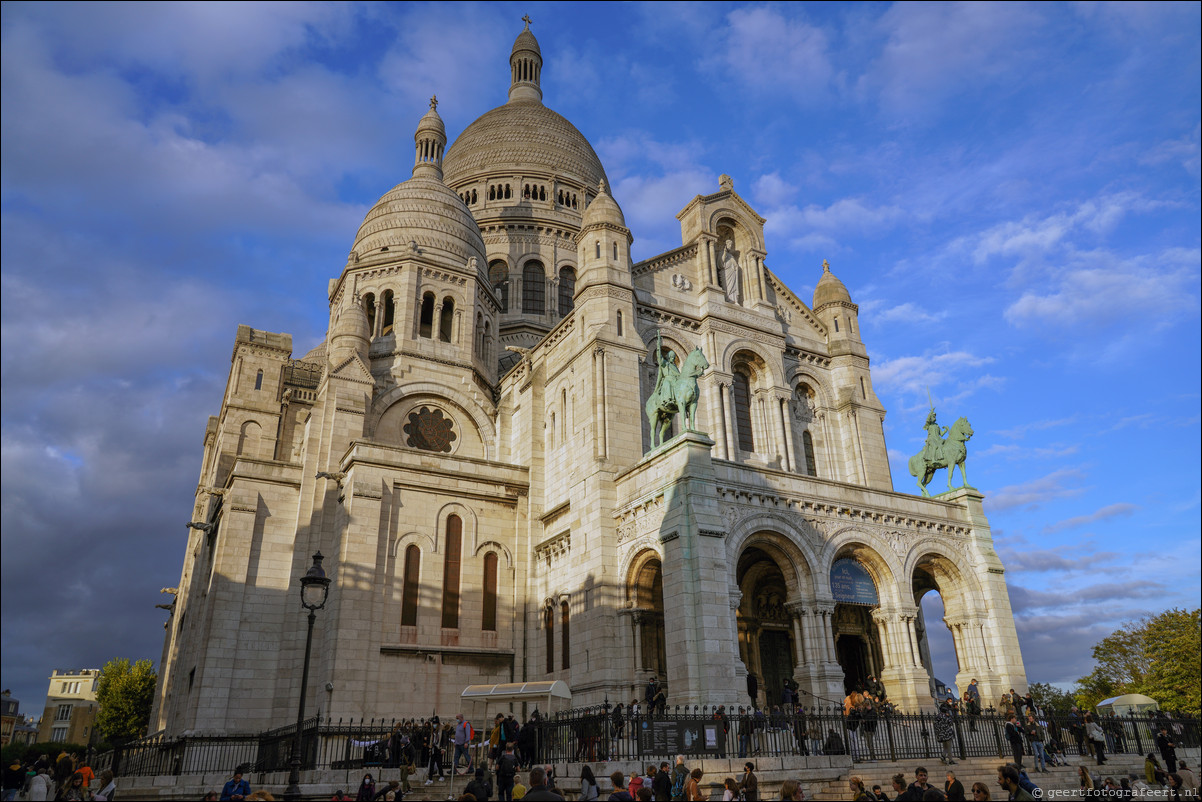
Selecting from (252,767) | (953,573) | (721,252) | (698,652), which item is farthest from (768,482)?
(252,767)

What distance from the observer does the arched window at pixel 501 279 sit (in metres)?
49.6

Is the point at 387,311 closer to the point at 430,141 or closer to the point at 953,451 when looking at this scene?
the point at 430,141

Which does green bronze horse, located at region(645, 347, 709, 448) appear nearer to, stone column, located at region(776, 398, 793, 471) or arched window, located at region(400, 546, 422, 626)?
stone column, located at region(776, 398, 793, 471)

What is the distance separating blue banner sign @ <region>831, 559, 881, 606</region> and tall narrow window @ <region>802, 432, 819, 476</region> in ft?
25.8

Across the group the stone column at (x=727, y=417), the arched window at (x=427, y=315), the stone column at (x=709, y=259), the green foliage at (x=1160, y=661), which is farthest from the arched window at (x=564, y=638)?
the green foliage at (x=1160, y=661)

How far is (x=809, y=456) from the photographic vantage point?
112 feet

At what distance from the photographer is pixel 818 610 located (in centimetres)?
2394

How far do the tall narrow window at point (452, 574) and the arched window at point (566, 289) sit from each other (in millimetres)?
21937

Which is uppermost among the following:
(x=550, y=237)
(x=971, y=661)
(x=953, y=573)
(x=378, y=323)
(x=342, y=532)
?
(x=550, y=237)

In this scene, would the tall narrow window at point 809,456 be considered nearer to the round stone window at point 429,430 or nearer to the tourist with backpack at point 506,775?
the round stone window at point 429,430

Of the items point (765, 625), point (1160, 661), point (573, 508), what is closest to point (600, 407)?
point (573, 508)

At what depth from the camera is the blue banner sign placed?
25.1 m

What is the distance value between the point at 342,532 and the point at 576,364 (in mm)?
10382

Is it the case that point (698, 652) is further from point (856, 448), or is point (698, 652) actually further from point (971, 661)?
point (856, 448)
